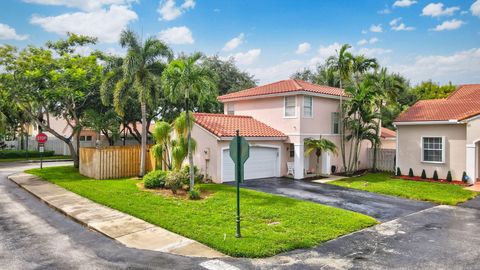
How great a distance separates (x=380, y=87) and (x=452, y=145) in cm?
540

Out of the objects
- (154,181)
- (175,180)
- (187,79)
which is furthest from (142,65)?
(175,180)

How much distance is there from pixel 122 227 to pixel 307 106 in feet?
45.9

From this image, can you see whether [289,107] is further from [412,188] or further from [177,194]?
[177,194]

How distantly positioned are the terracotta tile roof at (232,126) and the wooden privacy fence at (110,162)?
4.91m

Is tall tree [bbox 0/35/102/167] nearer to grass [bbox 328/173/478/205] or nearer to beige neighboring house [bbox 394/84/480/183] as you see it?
grass [bbox 328/173/478/205]

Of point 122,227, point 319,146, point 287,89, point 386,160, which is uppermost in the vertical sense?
point 287,89

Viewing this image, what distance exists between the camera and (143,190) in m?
15.3

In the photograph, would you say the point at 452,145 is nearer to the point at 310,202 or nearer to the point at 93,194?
the point at 310,202

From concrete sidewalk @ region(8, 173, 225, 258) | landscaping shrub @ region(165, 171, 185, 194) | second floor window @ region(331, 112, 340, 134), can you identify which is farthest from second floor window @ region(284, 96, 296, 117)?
concrete sidewalk @ region(8, 173, 225, 258)

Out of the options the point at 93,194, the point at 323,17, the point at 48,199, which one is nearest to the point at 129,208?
the point at 93,194

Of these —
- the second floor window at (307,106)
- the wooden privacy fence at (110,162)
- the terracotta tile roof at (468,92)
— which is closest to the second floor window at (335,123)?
the second floor window at (307,106)

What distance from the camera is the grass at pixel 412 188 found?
14461 mm

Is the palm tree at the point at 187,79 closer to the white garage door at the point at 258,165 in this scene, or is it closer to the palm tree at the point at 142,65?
the palm tree at the point at 142,65

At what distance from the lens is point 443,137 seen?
18.6m
